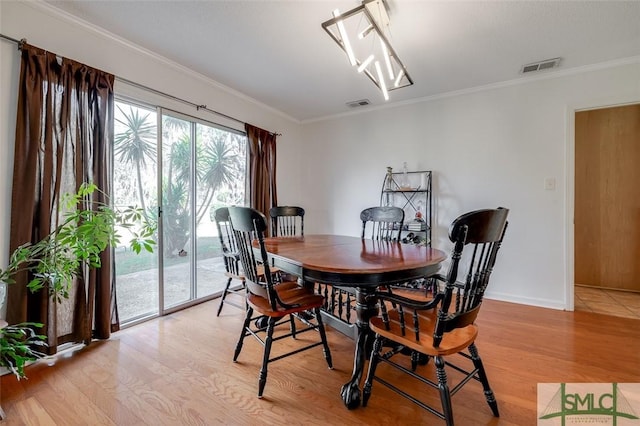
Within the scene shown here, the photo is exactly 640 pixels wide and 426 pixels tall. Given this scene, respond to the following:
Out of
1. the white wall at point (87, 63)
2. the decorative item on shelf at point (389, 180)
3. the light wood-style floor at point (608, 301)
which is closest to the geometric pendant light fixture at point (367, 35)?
the decorative item on shelf at point (389, 180)

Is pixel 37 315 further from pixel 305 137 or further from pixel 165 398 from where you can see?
pixel 305 137

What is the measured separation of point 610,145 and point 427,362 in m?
3.93

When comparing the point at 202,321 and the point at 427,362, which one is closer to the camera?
the point at 427,362

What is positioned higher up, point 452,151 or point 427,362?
point 452,151

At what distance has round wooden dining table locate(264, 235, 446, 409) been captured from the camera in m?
1.36

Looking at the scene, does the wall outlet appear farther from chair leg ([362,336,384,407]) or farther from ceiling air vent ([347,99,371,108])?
chair leg ([362,336,384,407])

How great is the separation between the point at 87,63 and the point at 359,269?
258 centimetres

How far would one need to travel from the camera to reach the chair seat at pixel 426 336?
1212 mm

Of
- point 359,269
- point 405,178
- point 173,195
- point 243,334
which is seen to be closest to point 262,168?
point 173,195

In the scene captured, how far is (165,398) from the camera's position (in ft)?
5.12

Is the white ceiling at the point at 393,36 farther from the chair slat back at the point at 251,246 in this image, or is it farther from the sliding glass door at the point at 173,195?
the chair slat back at the point at 251,246

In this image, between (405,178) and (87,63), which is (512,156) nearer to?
(405,178)

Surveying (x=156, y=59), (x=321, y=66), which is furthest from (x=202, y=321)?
(x=321, y=66)

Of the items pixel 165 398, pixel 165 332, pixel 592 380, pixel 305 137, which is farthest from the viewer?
pixel 305 137
